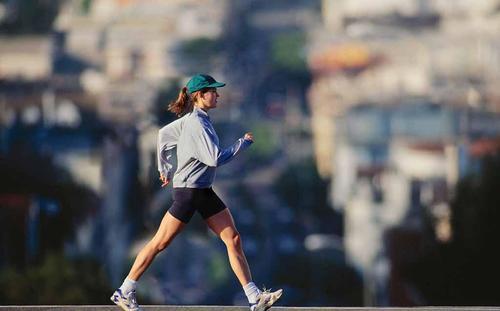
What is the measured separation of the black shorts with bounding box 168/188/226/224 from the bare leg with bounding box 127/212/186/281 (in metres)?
0.03

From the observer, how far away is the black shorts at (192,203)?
6.22 meters

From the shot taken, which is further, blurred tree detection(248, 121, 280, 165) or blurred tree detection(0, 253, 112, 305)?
blurred tree detection(248, 121, 280, 165)

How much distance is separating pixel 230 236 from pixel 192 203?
0.79 ft

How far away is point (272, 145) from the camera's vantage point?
238 feet

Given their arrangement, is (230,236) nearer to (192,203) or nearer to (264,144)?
(192,203)

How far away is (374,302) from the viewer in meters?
70.2

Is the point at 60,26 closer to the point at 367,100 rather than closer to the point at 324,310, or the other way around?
the point at 367,100

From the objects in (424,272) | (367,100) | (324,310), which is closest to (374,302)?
(424,272)

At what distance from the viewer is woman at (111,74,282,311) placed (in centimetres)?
Answer: 609

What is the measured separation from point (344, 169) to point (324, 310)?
65.2 metres

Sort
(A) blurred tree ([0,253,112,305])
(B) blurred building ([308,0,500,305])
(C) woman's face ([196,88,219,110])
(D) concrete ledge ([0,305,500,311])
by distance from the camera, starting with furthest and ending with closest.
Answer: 1. (B) blurred building ([308,0,500,305])
2. (A) blurred tree ([0,253,112,305])
3. (D) concrete ledge ([0,305,500,311])
4. (C) woman's face ([196,88,219,110])

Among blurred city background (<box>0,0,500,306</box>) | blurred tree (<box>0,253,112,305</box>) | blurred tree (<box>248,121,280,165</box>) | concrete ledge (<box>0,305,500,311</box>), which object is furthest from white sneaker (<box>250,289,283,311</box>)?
blurred tree (<box>248,121,280,165</box>)

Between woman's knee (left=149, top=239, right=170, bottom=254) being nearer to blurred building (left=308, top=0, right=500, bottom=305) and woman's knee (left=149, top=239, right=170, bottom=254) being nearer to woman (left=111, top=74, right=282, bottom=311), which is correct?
woman (left=111, top=74, right=282, bottom=311)

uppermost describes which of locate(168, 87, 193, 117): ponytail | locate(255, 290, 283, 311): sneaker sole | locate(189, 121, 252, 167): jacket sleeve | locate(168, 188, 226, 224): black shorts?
locate(168, 87, 193, 117): ponytail
